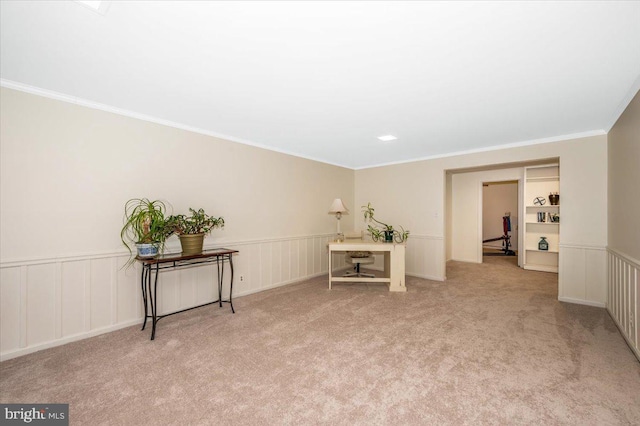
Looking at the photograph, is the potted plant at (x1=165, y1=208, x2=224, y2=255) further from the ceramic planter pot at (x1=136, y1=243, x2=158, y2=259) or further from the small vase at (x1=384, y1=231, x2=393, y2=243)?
the small vase at (x1=384, y1=231, x2=393, y2=243)

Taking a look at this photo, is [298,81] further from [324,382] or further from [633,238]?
[633,238]

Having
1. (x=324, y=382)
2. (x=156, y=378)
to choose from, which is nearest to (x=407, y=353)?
(x=324, y=382)

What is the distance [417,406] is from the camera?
165cm

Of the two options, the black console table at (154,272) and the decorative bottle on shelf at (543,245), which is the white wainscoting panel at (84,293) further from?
the decorative bottle on shelf at (543,245)

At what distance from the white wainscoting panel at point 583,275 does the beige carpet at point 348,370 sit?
0.93ft

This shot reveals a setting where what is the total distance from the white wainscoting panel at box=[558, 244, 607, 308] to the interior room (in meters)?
0.02

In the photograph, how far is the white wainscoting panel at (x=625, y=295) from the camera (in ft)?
7.54

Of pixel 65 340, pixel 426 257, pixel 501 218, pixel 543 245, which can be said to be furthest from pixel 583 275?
pixel 65 340

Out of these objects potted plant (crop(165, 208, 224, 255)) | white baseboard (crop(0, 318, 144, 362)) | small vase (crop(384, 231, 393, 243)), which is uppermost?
potted plant (crop(165, 208, 224, 255))

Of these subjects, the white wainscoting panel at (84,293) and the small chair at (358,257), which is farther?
the small chair at (358,257)

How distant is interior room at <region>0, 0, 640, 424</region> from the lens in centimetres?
157

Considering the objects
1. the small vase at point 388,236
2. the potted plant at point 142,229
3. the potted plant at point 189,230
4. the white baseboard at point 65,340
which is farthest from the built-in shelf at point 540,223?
the white baseboard at point 65,340

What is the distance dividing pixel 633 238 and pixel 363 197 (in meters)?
4.08

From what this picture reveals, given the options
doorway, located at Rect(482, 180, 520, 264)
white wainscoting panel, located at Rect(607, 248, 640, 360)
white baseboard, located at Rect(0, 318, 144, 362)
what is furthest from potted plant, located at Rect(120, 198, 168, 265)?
doorway, located at Rect(482, 180, 520, 264)
